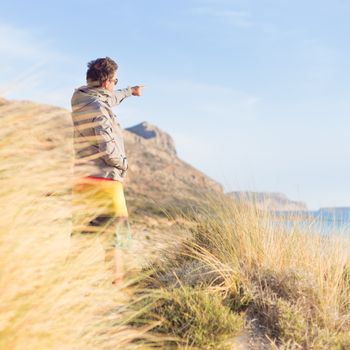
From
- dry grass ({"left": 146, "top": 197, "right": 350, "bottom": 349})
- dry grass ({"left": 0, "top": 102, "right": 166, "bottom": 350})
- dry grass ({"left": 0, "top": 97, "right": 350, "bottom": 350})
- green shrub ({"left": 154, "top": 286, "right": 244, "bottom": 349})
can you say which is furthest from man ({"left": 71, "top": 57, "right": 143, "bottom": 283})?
green shrub ({"left": 154, "top": 286, "right": 244, "bottom": 349})

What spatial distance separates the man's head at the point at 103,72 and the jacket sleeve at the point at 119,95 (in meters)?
0.16

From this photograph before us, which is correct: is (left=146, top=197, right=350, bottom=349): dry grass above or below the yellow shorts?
below

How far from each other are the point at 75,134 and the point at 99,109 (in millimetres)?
336

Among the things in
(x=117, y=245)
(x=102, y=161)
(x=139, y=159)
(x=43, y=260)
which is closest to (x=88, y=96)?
(x=102, y=161)

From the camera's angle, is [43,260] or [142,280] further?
[142,280]

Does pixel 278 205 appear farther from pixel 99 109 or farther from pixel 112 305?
pixel 112 305

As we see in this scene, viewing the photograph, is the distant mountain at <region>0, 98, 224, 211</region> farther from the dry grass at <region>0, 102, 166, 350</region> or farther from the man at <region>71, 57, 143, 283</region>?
the man at <region>71, 57, 143, 283</region>

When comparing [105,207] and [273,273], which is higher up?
[105,207]

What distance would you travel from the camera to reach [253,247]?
5918 millimetres

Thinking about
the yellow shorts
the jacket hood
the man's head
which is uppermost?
the man's head

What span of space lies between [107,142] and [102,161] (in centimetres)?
20

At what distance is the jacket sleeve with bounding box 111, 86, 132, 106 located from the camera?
601 cm

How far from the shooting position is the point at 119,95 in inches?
244

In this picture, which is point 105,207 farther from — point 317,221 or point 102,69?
point 317,221
